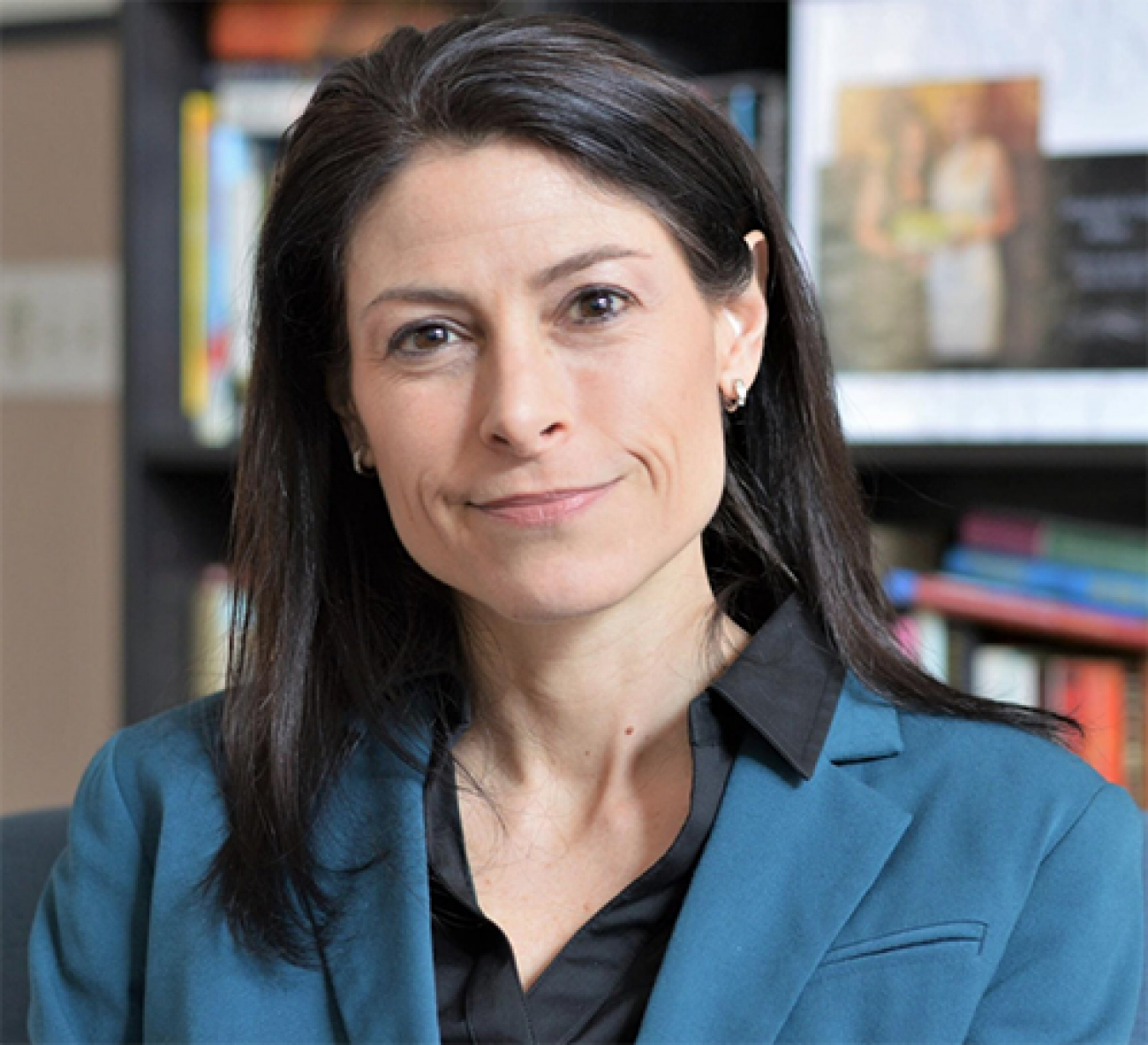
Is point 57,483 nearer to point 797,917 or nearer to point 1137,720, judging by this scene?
point 1137,720

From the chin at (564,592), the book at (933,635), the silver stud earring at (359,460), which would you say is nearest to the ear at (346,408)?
the silver stud earring at (359,460)

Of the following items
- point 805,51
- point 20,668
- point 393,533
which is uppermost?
point 805,51

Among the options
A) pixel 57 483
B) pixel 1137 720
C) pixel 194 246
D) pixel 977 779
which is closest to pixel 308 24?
pixel 194 246

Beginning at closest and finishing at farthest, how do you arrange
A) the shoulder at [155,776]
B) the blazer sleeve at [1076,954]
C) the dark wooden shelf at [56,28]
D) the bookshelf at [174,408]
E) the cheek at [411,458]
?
the blazer sleeve at [1076,954], the cheek at [411,458], the shoulder at [155,776], the bookshelf at [174,408], the dark wooden shelf at [56,28]

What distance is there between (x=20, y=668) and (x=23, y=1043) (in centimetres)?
152

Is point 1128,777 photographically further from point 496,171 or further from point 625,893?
point 496,171

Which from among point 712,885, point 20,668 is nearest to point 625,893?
point 712,885

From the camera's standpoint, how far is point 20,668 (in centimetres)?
281

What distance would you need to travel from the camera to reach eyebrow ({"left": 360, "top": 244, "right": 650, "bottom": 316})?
117 cm

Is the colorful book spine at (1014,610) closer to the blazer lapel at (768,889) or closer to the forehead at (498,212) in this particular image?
the blazer lapel at (768,889)

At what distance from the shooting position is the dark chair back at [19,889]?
138cm

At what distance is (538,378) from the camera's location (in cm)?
116

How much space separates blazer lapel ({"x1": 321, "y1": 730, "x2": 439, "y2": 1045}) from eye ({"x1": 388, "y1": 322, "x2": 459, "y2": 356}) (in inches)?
12.5

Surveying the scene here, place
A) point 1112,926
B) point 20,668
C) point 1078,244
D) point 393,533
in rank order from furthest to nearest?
1. point 20,668
2. point 1078,244
3. point 393,533
4. point 1112,926
